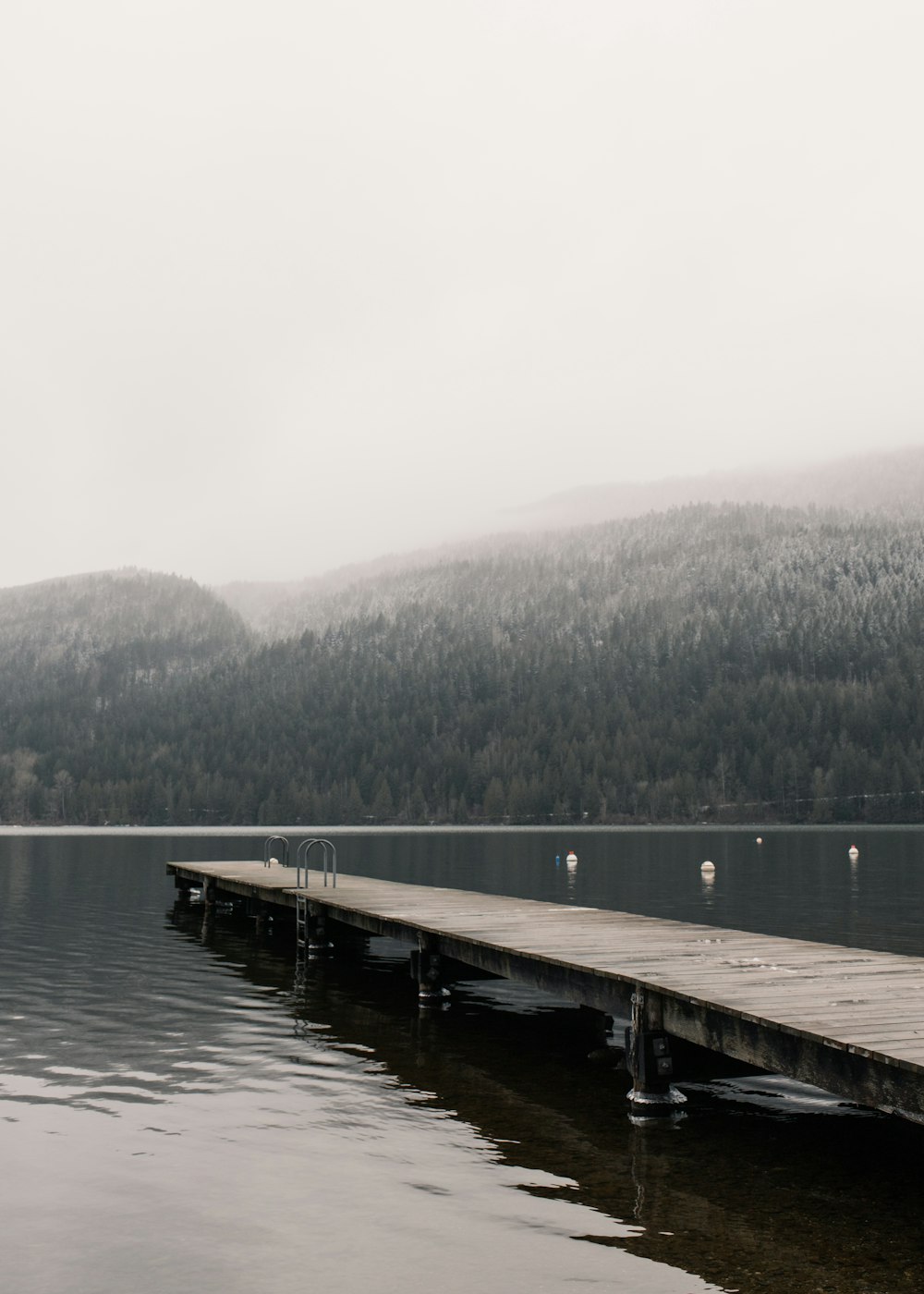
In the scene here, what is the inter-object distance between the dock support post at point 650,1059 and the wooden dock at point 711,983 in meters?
0.02

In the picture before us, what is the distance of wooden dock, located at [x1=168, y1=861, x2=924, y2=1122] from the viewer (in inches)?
488

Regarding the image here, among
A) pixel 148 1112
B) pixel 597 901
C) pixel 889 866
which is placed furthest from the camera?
pixel 889 866

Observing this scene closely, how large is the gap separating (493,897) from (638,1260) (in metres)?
21.4

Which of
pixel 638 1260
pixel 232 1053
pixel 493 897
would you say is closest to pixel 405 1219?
pixel 638 1260

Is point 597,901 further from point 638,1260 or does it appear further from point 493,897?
point 638,1260

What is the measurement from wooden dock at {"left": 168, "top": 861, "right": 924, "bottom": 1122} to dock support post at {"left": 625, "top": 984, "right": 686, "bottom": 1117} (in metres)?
0.02

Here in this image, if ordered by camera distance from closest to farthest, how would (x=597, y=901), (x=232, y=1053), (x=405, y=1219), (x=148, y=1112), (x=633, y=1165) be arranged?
(x=405, y=1219)
(x=633, y=1165)
(x=148, y=1112)
(x=232, y=1053)
(x=597, y=901)

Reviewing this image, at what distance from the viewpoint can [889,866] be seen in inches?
3327

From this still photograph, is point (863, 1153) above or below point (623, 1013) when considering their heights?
below

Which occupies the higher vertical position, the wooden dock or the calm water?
the wooden dock

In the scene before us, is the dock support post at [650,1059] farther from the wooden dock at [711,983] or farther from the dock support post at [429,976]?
the dock support post at [429,976]

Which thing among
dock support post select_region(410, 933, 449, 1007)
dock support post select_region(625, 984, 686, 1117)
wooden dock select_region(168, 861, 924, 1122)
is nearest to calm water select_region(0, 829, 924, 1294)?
dock support post select_region(625, 984, 686, 1117)

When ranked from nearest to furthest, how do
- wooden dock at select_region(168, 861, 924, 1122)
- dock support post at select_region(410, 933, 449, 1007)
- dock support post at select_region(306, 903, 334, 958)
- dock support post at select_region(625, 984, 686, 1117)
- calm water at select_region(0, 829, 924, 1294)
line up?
calm water at select_region(0, 829, 924, 1294) < wooden dock at select_region(168, 861, 924, 1122) < dock support post at select_region(625, 984, 686, 1117) < dock support post at select_region(410, 933, 449, 1007) < dock support post at select_region(306, 903, 334, 958)

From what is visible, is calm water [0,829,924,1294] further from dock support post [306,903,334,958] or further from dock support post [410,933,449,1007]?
dock support post [306,903,334,958]
